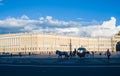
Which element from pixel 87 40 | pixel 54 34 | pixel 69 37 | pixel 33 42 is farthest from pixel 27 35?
pixel 87 40

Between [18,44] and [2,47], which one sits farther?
[2,47]

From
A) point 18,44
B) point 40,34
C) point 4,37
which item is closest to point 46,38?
point 40,34

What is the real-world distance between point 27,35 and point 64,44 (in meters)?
23.1

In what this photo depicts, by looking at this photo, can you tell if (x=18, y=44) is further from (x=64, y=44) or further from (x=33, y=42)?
(x=64, y=44)

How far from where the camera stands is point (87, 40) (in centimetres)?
18312

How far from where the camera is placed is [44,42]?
157875 millimetres

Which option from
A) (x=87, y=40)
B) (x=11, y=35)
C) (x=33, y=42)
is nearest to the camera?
(x=33, y=42)

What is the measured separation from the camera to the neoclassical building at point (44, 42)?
6117 inches

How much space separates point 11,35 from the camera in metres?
169

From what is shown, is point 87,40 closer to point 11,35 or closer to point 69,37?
point 69,37

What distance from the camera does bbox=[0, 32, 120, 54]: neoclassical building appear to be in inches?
6117

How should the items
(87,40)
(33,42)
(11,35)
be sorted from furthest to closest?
(87,40), (11,35), (33,42)

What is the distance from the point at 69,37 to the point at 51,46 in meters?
17.1

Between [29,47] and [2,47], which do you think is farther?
[2,47]
